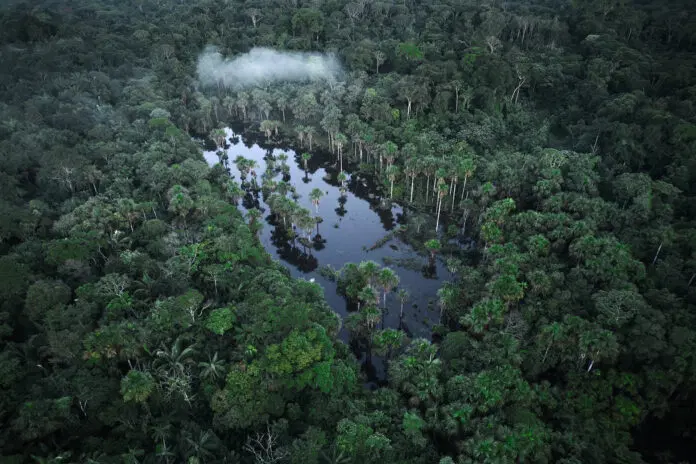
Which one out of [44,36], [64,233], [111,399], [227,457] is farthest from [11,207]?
[44,36]

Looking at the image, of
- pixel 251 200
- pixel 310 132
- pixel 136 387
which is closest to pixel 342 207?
pixel 251 200

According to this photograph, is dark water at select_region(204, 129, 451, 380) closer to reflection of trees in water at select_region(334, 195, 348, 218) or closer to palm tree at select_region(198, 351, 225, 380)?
reflection of trees in water at select_region(334, 195, 348, 218)

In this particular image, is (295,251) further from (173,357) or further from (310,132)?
(310,132)

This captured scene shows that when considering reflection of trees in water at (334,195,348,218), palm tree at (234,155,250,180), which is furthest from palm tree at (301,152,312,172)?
reflection of trees in water at (334,195,348,218)

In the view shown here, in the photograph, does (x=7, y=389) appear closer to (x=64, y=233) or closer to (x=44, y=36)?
(x=64, y=233)

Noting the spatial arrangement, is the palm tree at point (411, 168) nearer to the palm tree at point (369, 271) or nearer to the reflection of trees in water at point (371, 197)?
the reflection of trees in water at point (371, 197)

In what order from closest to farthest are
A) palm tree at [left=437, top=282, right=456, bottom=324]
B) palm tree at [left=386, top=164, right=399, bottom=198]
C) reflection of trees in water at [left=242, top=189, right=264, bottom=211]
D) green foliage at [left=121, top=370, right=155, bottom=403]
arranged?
green foliage at [left=121, top=370, right=155, bottom=403] → palm tree at [left=437, top=282, right=456, bottom=324] → palm tree at [left=386, top=164, right=399, bottom=198] → reflection of trees in water at [left=242, top=189, right=264, bottom=211]
